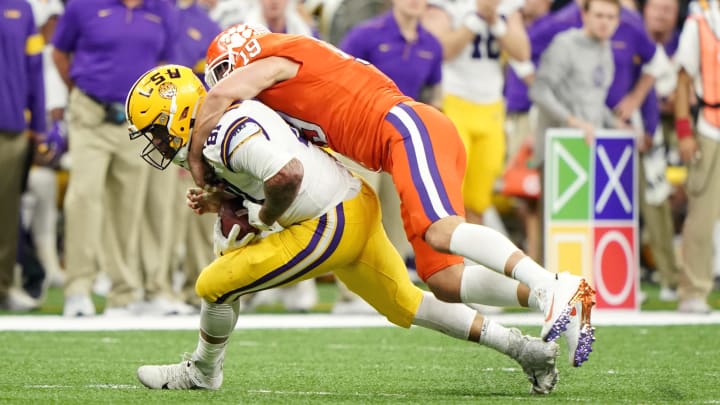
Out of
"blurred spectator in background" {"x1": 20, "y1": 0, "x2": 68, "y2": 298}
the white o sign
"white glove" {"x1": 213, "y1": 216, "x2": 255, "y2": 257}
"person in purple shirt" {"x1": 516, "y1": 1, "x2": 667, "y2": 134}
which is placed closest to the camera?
"white glove" {"x1": 213, "y1": 216, "x2": 255, "y2": 257}

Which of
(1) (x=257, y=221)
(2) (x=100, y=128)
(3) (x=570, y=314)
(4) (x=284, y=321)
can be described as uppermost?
(3) (x=570, y=314)

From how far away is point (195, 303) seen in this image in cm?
982

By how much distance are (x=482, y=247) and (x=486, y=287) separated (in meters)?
0.33

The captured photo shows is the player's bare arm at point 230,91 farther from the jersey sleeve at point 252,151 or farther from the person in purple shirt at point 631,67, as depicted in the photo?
the person in purple shirt at point 631,67

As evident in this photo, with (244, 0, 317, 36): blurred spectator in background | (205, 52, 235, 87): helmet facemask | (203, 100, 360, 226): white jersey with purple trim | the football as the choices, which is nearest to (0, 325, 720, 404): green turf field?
the football

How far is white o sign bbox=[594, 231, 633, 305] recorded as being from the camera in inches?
371

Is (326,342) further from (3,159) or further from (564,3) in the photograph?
(564,3)

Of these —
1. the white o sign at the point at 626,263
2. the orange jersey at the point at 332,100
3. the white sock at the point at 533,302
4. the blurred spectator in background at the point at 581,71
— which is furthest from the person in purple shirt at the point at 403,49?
the white sock at the point at 533,302

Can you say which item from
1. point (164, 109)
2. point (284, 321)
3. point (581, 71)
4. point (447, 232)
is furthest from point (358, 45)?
point (447, 232)

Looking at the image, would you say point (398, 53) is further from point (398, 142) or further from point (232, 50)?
point (398, 142)

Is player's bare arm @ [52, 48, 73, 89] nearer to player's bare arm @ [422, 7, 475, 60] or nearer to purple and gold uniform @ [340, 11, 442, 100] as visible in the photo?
purple and gold uniform @ [340, 11, 442, 100]

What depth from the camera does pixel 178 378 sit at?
5.50 m

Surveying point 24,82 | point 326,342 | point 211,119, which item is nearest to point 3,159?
point 24,82

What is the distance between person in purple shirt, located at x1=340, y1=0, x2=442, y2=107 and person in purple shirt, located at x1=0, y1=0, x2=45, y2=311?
78.5 inches
